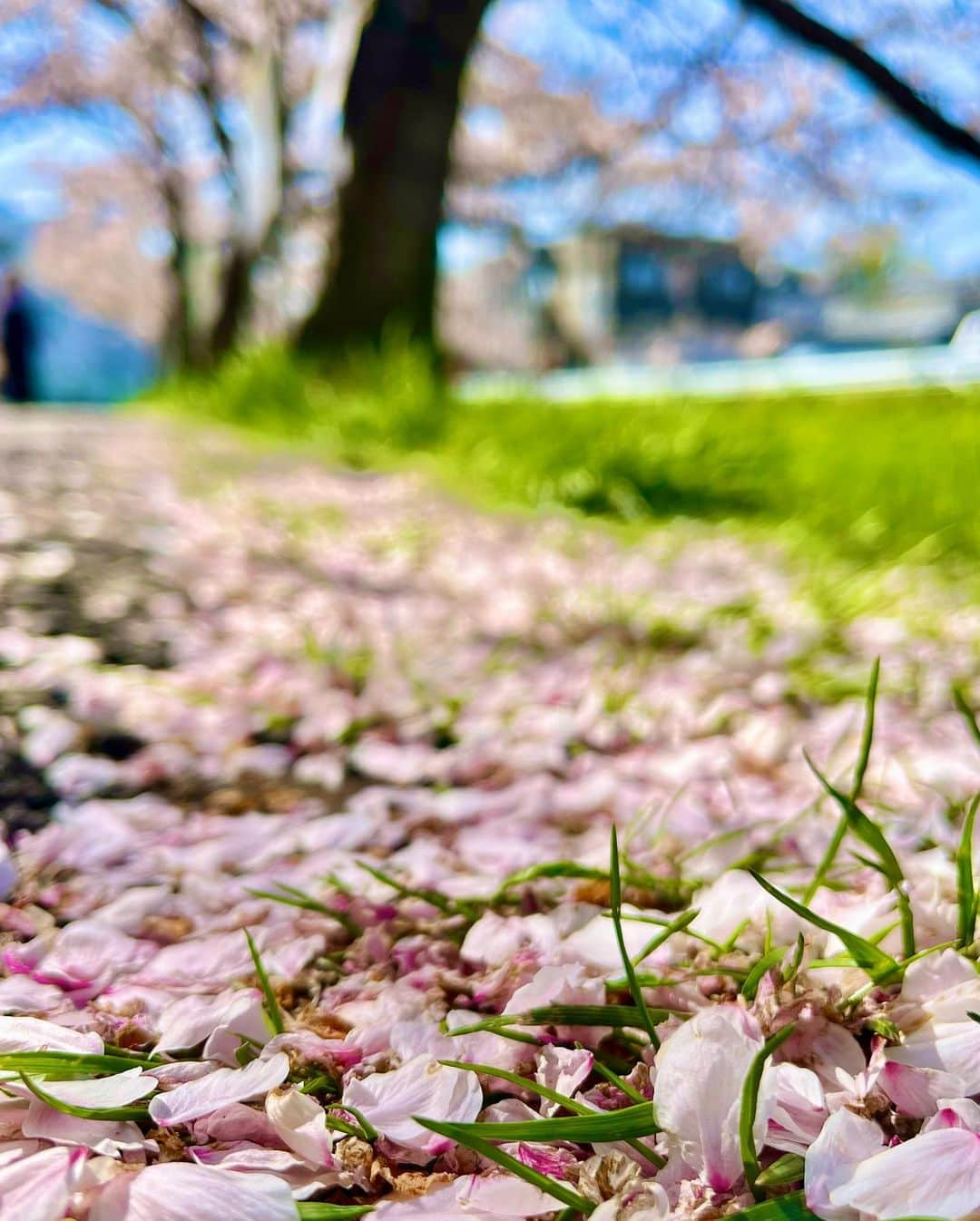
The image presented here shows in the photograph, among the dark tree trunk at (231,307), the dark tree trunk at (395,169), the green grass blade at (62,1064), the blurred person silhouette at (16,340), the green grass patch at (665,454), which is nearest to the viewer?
the green grass blade at (62,1064)

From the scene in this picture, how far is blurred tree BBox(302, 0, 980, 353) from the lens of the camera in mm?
5883

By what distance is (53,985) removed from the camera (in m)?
0.75

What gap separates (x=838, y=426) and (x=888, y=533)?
2744 mm

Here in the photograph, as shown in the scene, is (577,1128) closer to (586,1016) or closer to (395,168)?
(586,1016)

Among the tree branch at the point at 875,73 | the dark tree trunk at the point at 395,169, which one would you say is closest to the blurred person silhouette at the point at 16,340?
the dark tree trunk at the point at 395,169

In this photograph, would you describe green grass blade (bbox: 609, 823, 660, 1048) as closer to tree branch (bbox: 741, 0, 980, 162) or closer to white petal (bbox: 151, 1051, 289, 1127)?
white petal (bbox: 151, 1051, 289, 1127)

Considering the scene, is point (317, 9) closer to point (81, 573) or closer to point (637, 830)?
point (81, 573)

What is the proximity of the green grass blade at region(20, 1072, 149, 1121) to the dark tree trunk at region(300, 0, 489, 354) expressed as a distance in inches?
227

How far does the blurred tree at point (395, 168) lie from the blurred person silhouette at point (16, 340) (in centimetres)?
695

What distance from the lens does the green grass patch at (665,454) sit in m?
3.13

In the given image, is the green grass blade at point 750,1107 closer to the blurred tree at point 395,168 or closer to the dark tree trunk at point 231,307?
the blurred tree at point 395,168

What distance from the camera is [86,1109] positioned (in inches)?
22.0

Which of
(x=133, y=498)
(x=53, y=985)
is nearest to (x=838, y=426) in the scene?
(x=133, y=498)

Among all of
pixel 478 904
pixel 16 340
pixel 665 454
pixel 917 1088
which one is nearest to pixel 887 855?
pixel 917 1088
